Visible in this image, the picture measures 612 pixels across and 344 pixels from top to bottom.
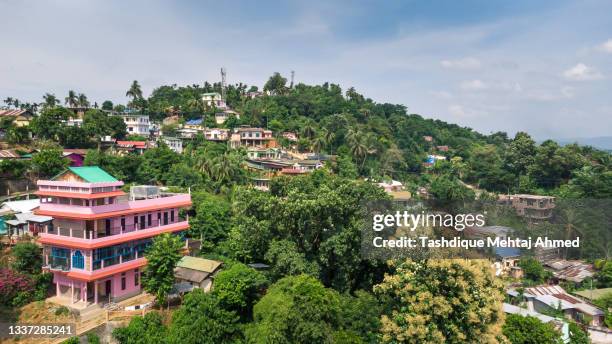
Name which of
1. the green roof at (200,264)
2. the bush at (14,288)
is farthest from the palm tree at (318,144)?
the bush at (14,288)

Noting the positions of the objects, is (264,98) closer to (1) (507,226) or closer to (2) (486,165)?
(2) (486,165)

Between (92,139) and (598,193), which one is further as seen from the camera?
(92,139)

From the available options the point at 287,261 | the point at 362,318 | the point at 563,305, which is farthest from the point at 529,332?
the point at 287,261

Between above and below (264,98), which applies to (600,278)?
below

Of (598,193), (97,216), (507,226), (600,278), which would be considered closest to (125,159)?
(97,216)

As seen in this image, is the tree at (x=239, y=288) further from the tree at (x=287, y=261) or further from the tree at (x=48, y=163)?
the tree at (x=48, y=163)

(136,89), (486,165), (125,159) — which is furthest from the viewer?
(136,89)

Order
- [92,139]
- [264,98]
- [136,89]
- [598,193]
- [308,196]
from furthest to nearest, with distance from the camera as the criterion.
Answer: [264,98] → [136,89] → [92,139] → [598,193] → [308,196]
